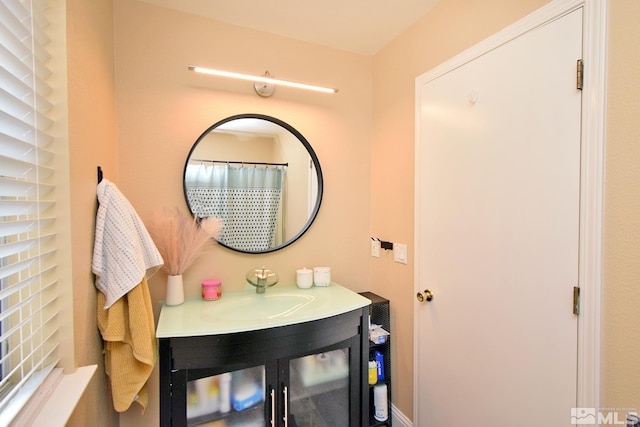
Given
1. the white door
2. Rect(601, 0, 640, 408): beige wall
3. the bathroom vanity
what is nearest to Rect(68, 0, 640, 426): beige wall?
Rect(601, 0, 640, 408): beige wall

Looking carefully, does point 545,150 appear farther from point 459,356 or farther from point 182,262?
point 182,262

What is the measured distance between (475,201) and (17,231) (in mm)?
1540

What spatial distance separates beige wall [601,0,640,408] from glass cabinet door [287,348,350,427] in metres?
1.00

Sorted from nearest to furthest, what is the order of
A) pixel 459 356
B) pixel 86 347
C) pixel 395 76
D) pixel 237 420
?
pixel 86 347 < pixel 237 420 < pixel 459 356 < pixel 395 76

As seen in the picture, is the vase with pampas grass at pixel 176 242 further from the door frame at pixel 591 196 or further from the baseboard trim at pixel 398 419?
the door frame at pixel 591 196

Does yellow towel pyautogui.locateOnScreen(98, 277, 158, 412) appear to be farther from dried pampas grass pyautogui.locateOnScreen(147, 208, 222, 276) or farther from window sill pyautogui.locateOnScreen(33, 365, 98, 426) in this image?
dried pampas grass pyautogui.locateOnScreen(147, 208, 222, 276)

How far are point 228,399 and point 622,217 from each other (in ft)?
5.19

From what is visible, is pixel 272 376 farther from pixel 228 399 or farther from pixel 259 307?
pixel 259 307

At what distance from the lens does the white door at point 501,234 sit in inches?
40.1

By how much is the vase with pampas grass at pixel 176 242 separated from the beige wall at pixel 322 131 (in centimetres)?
12

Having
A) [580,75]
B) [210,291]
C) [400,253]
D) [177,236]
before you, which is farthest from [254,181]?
[580,75]

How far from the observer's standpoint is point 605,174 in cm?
92

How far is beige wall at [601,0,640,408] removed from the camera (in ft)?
2.81

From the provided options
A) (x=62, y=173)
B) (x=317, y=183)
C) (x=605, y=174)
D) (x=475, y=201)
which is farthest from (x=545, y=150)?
(x=62, y=173)
